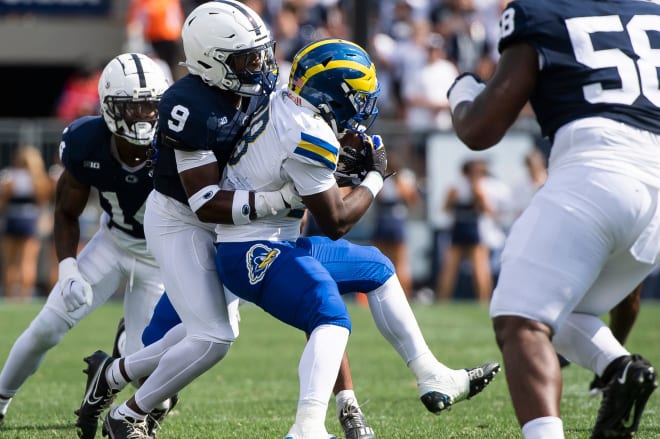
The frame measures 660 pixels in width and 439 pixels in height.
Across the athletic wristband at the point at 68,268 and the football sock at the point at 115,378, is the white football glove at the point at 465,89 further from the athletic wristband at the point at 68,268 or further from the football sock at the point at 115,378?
the athletic wristband at the point at 68,268

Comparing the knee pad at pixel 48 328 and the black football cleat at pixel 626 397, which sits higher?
the black football cleat at pixel 626 397

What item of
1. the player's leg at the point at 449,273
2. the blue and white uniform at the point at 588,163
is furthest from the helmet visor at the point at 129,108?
the player's leg at the point at 449,273

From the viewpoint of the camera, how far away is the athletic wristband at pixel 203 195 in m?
4.14

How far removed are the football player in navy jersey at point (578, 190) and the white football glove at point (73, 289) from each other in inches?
88.8

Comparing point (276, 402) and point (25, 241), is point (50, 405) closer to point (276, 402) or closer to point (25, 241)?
point (276, 402)

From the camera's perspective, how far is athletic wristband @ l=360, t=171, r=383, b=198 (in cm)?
419

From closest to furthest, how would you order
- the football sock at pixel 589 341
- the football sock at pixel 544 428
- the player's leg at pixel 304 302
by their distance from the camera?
the football sock at pixel 544 428 → the football sock at pixel 589 341 → the player's leg at pixel 304 302

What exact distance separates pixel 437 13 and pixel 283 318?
11818 millimetres

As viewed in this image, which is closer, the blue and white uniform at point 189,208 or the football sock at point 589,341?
the football sock at point 589,341

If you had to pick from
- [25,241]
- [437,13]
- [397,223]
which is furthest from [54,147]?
[437,13]

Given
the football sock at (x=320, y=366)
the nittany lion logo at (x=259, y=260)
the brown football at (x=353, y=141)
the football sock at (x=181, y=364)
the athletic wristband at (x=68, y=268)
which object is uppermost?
the brown football at (x=353, y=141)

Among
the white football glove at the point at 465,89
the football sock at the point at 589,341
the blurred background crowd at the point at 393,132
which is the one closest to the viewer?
the football sock at the point at 589,341

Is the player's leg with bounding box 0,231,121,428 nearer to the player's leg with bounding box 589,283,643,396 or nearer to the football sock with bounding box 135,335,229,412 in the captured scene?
the football sock with bounding box 135,335,229,412

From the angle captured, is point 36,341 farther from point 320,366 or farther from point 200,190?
point 320,366
